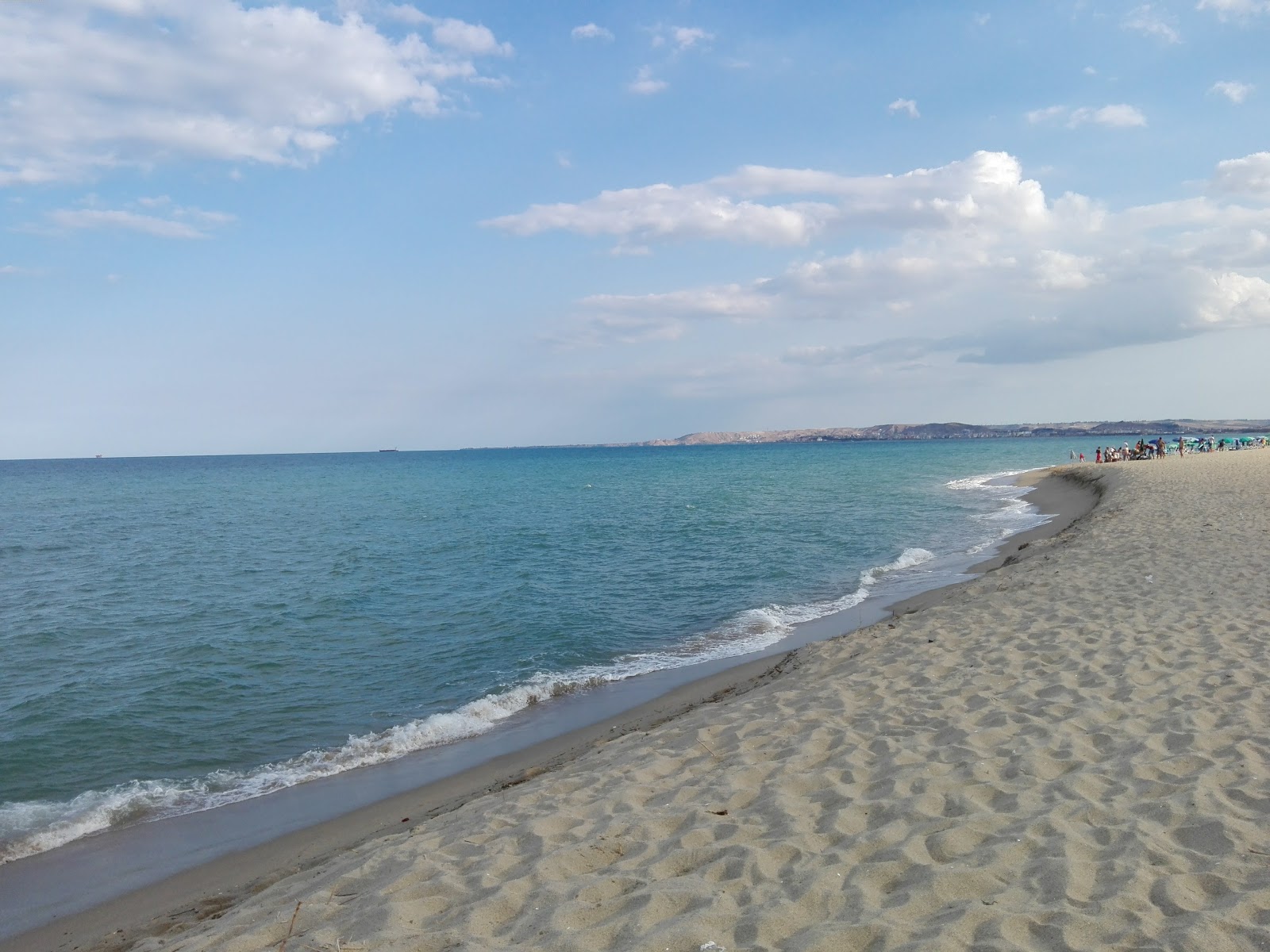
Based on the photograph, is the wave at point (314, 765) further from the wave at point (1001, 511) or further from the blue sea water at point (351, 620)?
the wave at point (1001, 511)

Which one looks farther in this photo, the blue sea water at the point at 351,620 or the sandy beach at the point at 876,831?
the blue sea water at the point at 351,620

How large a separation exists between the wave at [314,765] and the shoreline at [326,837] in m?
0.38

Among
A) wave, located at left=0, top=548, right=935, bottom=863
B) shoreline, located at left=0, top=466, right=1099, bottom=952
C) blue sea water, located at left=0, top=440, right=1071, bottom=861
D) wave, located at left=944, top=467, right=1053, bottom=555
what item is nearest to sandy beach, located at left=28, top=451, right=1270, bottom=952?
shoreline, located at left=0, top=466, right=1099, bottom=952

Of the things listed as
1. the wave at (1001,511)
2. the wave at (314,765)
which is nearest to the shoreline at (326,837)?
the wave at (314,765)

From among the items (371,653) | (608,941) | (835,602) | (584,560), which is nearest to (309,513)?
(584,560)

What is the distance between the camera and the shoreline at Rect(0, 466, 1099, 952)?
5844mm

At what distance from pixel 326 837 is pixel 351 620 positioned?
990 centimetres

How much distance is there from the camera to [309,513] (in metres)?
43.8

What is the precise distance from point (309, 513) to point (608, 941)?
4401 cm

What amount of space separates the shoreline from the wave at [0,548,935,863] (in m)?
0.38

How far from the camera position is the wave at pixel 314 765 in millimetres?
7797

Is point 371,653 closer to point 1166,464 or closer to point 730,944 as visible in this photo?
point 730,944

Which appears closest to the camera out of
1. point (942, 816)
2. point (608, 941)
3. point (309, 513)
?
point (608, 941)

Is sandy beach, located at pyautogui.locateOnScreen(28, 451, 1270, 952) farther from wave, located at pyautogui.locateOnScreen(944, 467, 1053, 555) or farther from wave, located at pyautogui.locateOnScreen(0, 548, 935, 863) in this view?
wave, located at pyautogui.locateOnScreen(944, 467, 1053, 555)
